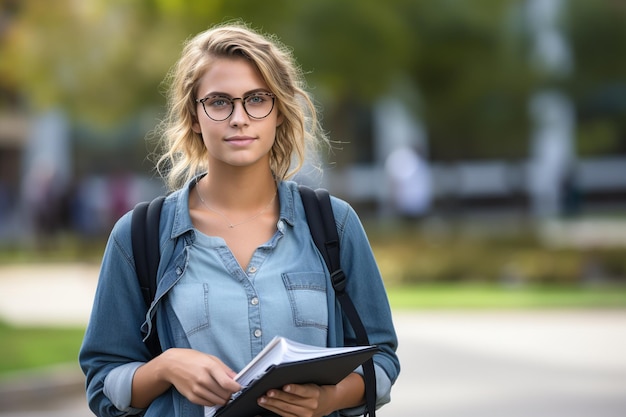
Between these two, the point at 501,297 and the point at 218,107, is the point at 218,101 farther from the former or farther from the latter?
the point at 501,297

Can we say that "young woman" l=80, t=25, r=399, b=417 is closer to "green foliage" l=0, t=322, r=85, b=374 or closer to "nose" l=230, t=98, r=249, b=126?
"nose" l=230, t=98, r=249, b=126

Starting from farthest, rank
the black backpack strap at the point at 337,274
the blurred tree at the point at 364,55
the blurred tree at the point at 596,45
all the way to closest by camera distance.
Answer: the blurred tree at the point at 596,45 → the blurred tree at the point at 364,55 → the black backpack strap at the point at 337,274

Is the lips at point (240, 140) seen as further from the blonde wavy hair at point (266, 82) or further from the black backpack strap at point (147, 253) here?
the black backpack strap at point (147, 253)

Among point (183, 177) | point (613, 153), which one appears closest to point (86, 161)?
point (613, 153)

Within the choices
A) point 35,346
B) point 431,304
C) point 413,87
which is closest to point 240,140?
point 35,346

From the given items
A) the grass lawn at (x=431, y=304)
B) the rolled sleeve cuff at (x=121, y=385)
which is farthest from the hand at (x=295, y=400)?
the grass lawn at (x=431, y=304)

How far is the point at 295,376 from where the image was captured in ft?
8.93

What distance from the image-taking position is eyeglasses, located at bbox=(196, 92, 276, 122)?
9.78 ft

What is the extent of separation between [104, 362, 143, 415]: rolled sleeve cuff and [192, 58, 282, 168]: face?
0.55 meters

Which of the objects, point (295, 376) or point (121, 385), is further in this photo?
point (121, 385)

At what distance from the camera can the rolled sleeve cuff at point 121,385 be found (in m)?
2.97

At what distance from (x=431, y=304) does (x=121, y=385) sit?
47.3 feet

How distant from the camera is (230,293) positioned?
2.91 metres

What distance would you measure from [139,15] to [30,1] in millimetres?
3132
